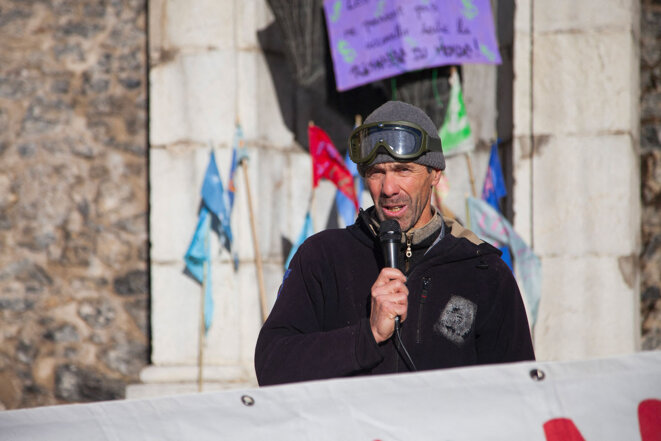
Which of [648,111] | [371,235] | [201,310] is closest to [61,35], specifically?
[201,310]

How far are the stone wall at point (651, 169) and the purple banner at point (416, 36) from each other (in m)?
1.41

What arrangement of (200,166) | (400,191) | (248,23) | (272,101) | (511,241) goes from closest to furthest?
(400,191)
(511,241)
(200,166)
(248,23)
(272,101)

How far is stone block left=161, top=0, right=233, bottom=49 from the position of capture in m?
6.29

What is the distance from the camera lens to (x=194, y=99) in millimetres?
6270

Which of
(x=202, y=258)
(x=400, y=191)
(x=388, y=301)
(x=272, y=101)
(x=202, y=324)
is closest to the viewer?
(x=388, y=301)

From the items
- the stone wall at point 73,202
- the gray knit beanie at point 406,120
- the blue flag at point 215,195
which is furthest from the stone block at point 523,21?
the gray knit beanie at point 406,120

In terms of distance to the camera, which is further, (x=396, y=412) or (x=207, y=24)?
(x=207, y=24)

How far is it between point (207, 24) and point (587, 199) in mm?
2999

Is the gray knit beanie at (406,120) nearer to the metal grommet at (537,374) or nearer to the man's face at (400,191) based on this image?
the man's face at (400,191)

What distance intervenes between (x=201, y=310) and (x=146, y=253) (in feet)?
3.01

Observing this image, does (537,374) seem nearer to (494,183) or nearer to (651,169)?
(494,183)

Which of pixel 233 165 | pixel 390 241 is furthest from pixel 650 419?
pixel 233 165

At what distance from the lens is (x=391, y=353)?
7.82 feet

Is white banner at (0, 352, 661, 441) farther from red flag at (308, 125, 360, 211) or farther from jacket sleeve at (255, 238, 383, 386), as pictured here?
red flag at (308, 125, 360, 211)
